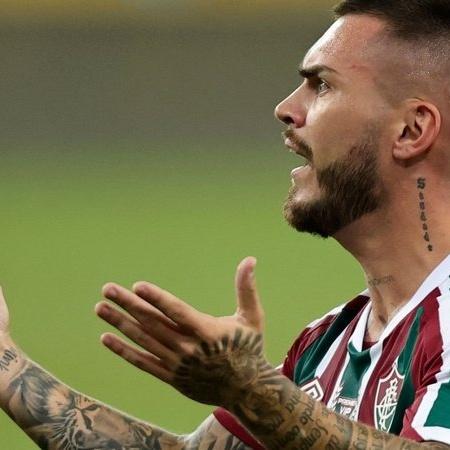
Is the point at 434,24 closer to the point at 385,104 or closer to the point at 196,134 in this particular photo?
the point at 385,104

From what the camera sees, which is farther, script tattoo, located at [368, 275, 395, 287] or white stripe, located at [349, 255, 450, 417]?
script tattoo, located at [368, 275, 395, 287]

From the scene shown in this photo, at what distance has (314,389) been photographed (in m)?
2.74

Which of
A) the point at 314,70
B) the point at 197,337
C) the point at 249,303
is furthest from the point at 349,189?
the point at 197,337

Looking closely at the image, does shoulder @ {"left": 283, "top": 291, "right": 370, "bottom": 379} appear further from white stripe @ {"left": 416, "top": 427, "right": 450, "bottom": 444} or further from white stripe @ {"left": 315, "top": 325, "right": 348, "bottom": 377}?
white stripe @ {"left": 416, "top": 427, "right": 450, "bottom": 444}

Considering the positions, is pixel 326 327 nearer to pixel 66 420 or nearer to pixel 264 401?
pixel 66 420

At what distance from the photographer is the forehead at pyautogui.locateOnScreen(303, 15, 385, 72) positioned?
2793 mm

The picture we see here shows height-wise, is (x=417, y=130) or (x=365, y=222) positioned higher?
(x=417, y=130)

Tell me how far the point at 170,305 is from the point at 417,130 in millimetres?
940

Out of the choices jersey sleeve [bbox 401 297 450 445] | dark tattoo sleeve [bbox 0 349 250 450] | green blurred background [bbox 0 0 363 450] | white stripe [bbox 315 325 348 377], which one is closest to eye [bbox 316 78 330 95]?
white stripe [bbox 315 325 348 377]

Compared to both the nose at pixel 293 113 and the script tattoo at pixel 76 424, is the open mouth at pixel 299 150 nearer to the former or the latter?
the nose at pixel 293 113

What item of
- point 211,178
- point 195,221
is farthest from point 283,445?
point 211,178

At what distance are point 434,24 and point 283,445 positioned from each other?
1.09m

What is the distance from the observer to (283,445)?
2.14 metres

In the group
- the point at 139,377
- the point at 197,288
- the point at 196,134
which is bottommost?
the point at 139,377
